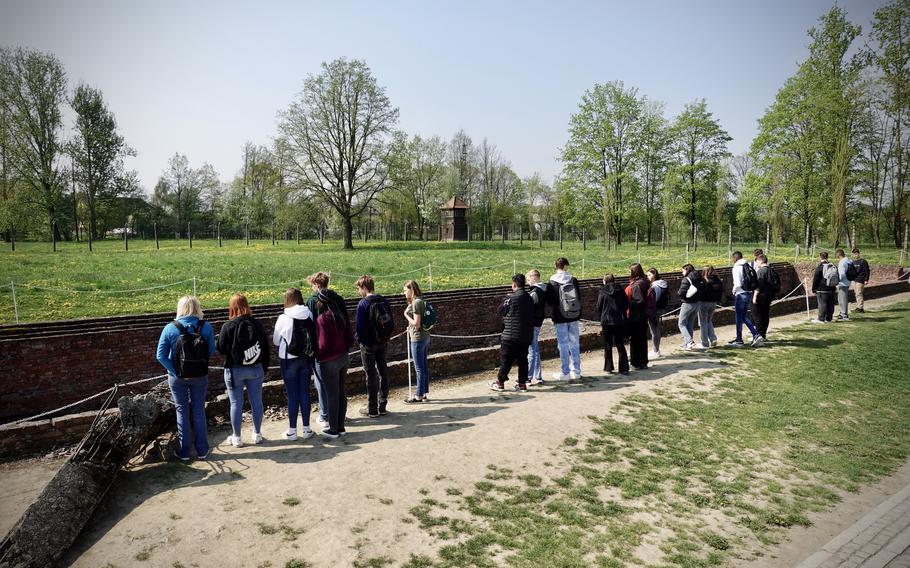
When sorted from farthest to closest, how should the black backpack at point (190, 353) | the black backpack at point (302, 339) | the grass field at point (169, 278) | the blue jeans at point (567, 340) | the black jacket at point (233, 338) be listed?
1. the grass field at point (169, 278)
2. the blue jeans at point (567, 340)
3. the black backpack at point (302, 339)
4. the black jacket at point (233, 338)
5. the black backpack at point (190, 353)

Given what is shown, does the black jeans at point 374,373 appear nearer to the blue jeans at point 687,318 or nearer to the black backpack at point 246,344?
the black backpack at point 246,344

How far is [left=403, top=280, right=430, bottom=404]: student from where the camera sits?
742 centimetres

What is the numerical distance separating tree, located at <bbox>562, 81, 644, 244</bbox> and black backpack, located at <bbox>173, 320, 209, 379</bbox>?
4218cm

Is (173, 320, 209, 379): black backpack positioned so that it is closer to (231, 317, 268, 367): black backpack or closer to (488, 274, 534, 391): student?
(231, 317, 268, 367): black backpack

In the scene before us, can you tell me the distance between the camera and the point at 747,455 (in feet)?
18.8

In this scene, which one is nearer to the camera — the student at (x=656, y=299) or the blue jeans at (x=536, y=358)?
the blue jeans at (x=536, y=358)

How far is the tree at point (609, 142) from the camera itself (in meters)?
44.6

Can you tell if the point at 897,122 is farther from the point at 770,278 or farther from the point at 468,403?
the point at 468,403

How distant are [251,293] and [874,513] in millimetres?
14257

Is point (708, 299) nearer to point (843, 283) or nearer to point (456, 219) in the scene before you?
point (843, 283)

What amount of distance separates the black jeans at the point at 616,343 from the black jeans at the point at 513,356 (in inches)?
72.9

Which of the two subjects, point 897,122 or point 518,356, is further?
point 897,122

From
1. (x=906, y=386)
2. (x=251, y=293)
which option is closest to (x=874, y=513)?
(x=906, y=386)

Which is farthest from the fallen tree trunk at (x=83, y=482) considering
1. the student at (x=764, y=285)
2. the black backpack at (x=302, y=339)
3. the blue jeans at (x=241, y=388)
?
the student at (x=764, y=285)
